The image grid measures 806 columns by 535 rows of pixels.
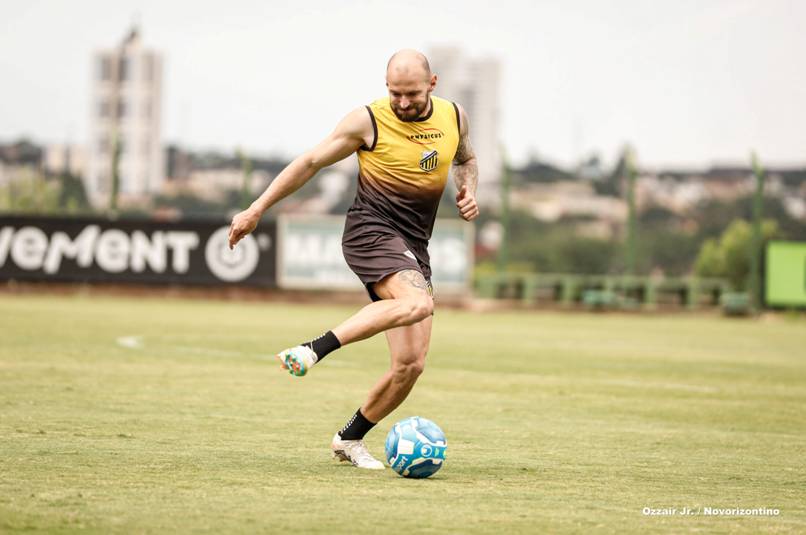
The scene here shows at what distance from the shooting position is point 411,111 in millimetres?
7188

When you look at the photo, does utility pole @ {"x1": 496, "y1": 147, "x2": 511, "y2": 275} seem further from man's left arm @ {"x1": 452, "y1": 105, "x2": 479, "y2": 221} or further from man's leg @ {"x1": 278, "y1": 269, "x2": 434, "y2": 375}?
man's leg @ {"x1": 278, "y1": 269, "x2": 434, "y2": 375}

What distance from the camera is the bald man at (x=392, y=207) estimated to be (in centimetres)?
702

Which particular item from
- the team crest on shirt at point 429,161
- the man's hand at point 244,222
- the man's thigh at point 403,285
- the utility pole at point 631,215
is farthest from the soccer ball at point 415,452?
the utility pole at point 631,215

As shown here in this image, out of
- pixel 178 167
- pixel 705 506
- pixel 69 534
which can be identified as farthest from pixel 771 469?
pixel 178 167

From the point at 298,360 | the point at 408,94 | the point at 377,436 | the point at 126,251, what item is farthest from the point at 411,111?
the point at 126,251

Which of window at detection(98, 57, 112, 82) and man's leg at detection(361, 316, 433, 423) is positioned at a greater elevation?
window at detection(98, 57, 112, 82)

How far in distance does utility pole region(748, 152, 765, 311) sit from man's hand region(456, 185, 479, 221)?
24540mm

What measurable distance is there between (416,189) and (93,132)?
163 meters

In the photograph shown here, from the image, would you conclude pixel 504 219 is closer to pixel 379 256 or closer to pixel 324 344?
pixel 379 256

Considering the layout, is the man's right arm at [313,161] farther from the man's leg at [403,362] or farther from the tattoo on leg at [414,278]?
the man's leg at [403,362]

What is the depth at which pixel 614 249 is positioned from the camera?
2034 inches

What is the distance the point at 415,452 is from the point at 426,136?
1.82m

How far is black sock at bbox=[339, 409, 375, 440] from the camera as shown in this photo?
7.24m

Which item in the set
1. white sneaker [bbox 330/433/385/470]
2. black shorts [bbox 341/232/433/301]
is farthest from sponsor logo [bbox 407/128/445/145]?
white sneaker [bbox 330/433/385/470]
